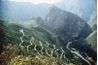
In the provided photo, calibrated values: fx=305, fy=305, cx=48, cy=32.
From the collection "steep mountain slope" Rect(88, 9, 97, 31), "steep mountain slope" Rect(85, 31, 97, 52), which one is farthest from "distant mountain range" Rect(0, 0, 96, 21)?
"steep mountain slope" Rect(85, 31, 97, 52)

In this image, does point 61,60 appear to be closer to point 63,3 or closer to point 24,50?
point 24,50

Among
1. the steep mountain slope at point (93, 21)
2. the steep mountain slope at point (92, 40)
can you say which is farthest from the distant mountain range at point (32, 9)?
the steep mountain slope at point (92, 40)

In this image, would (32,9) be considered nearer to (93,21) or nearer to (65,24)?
(65,24)

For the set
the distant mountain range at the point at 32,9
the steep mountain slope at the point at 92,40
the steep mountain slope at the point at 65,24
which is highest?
the distant mountain range at the point at 32,9

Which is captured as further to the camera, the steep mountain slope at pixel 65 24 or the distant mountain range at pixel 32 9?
the steep mountain slope at pixel 65 24

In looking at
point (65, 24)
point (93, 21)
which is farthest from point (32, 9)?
point (93, 21)

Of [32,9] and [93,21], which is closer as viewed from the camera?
[32,9]

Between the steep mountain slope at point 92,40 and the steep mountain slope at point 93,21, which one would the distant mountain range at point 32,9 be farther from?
the steep mountain slope at point 92,40

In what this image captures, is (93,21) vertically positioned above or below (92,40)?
above

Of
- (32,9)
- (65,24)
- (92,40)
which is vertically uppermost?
(32,9)

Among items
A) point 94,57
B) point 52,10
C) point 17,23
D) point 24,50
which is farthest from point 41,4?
point 94,57

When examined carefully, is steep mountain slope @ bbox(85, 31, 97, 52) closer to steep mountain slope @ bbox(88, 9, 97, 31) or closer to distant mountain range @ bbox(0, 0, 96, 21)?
steep mountain slope @ bbox(88, 9, 97, 31)

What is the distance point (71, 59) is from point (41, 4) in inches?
30.6

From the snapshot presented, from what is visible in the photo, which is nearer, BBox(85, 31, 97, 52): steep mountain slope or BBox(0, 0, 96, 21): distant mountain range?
BBox(0, 0, 96, 21): distant mountain range
